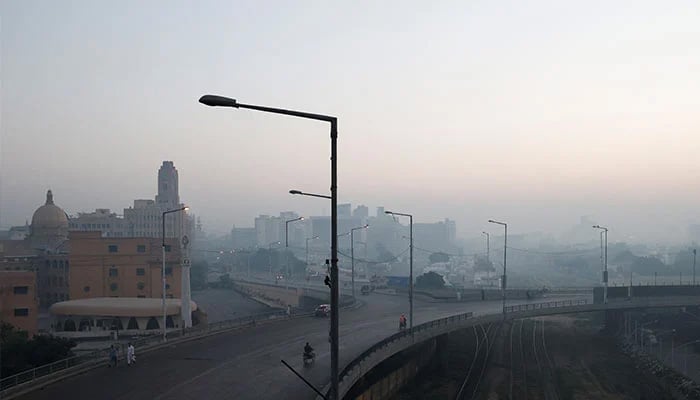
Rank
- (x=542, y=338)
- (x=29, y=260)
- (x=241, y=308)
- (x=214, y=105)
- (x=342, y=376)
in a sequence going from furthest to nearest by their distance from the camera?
(x=241, y=308) → (x=29, y=260) → (x=542, y=338) → (x=342, y=376) → (x=214, y=105)

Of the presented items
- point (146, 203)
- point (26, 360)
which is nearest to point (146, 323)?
point (26, 360)

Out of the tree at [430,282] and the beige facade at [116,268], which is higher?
the beige facade at [116,268]

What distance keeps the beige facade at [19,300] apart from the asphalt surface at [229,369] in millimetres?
29128

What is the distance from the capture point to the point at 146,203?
18038 cm

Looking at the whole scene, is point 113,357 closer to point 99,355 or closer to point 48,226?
point 99,355

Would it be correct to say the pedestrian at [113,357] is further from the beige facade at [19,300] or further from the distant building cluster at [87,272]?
the beige facade at [19,300]

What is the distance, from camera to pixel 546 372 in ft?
173

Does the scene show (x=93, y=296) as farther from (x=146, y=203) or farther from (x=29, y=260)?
(x=146, y=203)

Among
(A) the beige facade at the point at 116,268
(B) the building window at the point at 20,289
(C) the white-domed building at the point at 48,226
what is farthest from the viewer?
(C) the white-domed building at the point at 48,226

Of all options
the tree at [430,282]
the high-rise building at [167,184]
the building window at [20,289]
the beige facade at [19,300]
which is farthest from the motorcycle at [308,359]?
the high-rise building at [167,184]

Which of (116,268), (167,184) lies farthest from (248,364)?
(167,184)

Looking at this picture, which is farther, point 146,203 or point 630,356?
point 146,203

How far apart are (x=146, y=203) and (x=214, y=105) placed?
586 feet

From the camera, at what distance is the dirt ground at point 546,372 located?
4603 centimetres
